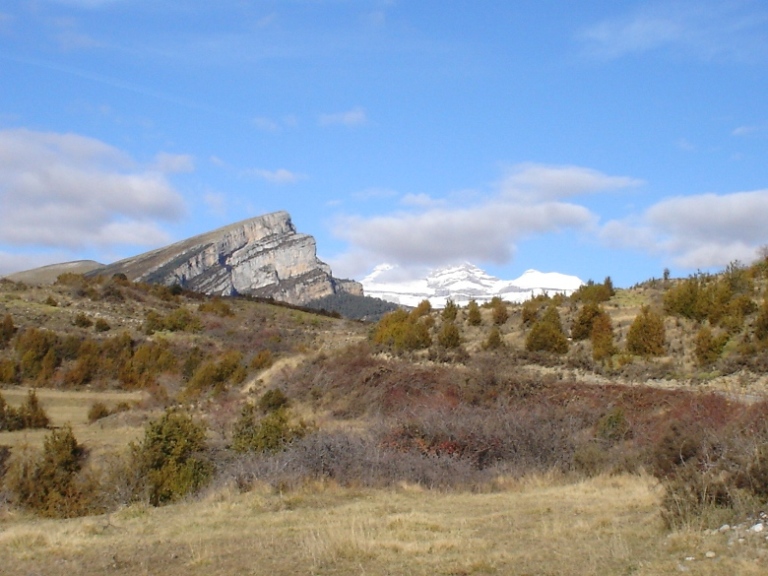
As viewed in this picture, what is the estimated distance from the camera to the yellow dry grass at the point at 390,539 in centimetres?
671

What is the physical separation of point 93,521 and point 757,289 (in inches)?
1055

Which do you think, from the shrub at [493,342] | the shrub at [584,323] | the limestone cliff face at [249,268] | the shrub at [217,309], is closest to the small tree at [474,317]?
the shrub at [493,342]

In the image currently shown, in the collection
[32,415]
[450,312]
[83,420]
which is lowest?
[83,420]

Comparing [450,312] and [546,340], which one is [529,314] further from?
[450,312]

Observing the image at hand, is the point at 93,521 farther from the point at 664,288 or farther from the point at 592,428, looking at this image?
the point at 664,288

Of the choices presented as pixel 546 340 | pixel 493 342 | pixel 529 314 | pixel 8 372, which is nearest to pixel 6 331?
pixel 8 372

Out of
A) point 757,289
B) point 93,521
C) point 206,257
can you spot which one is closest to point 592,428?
point 93,521

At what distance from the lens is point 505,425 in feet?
54.0

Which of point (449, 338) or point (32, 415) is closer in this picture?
point (32, 415)

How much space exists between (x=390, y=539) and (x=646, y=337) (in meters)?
20.4

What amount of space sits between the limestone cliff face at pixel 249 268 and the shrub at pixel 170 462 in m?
92.4

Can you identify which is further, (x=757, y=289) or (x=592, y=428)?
(x=757, y=289)

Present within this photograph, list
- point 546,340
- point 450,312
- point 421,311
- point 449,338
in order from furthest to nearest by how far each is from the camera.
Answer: point 421,311, point 450,312, point 449,338, point 546,340

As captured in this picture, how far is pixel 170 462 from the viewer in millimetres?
15484
